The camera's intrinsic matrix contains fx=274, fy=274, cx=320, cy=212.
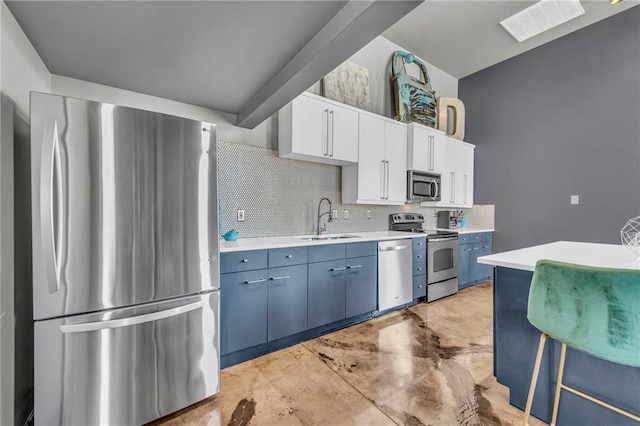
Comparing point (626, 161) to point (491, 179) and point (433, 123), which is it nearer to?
point (491, 179)

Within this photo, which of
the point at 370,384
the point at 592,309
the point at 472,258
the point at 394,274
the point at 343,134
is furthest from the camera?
the point at 472,258

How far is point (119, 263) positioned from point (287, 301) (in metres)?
1.26

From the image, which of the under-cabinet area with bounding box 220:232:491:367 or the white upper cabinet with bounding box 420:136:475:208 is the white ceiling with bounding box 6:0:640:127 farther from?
the white upper cabinet with bounding box 420:136:475:208

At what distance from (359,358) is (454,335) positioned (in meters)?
1.04

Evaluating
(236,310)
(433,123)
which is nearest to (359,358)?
(236,310)

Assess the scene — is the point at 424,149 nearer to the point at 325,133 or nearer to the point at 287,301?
the point at 325,133

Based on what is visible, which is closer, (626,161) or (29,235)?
(29,235)

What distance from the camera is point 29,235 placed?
1.50 m

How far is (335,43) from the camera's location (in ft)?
4.16

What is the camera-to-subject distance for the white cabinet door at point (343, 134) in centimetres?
282

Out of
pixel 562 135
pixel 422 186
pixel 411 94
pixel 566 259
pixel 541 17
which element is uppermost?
pixel 541 17

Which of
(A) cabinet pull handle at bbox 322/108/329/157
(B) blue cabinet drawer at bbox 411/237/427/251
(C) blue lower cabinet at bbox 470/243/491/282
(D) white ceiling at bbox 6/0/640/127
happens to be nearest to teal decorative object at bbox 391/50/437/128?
(A) cabinet pull handle at bbox 322/108/329/157

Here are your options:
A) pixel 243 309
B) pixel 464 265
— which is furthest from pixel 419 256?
pixel 243 309

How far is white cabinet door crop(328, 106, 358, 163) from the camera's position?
2.82 meters
